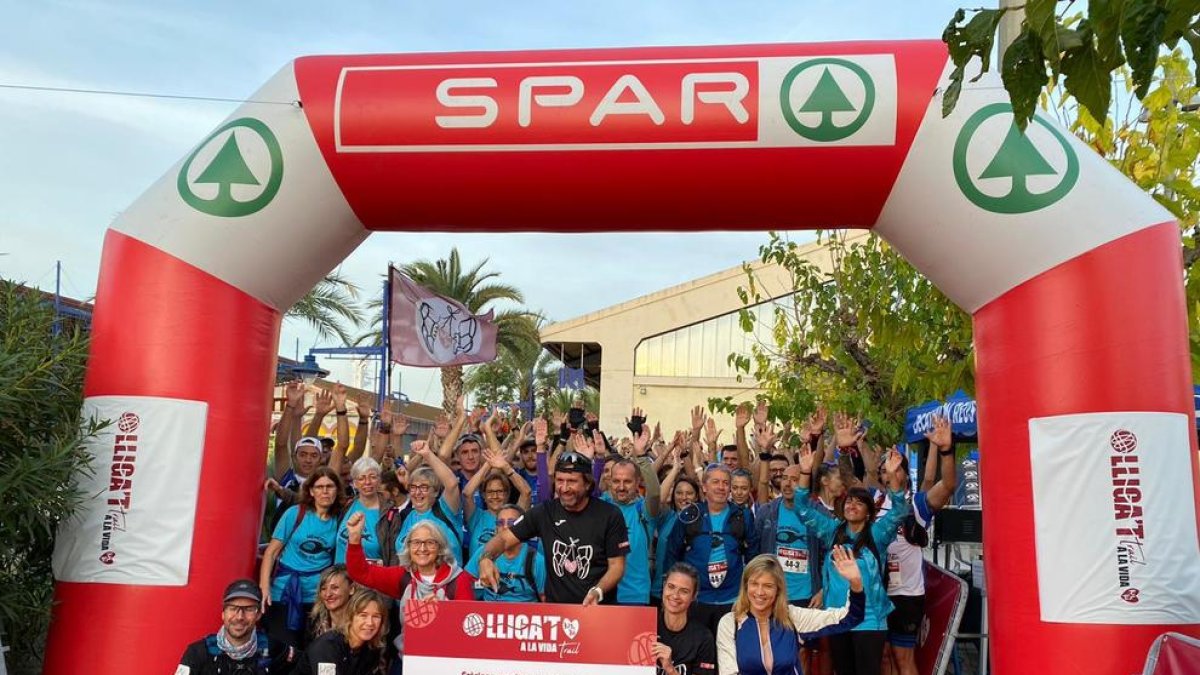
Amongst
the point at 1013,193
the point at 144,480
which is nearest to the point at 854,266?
the point at 1013,193

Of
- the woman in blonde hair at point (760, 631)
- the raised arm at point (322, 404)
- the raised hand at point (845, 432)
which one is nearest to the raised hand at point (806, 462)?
the raised hand at point (845, 432)

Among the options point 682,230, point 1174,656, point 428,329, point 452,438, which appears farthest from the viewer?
point 428,329

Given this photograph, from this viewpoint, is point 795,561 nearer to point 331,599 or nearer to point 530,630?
point 530,630

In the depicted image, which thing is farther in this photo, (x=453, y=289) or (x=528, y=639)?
(x=453, y=289)

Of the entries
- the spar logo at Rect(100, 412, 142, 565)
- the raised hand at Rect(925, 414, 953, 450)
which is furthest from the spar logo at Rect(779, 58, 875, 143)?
the spar logo at Rect(100, 412, 142, 565)

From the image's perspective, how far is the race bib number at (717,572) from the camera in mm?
6238

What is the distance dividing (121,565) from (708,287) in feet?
89.1

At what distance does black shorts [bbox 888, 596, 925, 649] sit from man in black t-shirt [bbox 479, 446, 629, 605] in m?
1.95

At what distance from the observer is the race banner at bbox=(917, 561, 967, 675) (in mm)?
6133

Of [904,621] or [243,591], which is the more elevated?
[243,591]

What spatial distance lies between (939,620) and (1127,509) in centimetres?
202

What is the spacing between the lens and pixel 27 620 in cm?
546

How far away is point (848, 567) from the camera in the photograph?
5.27 metres

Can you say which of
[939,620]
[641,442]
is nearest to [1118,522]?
[939,620]
